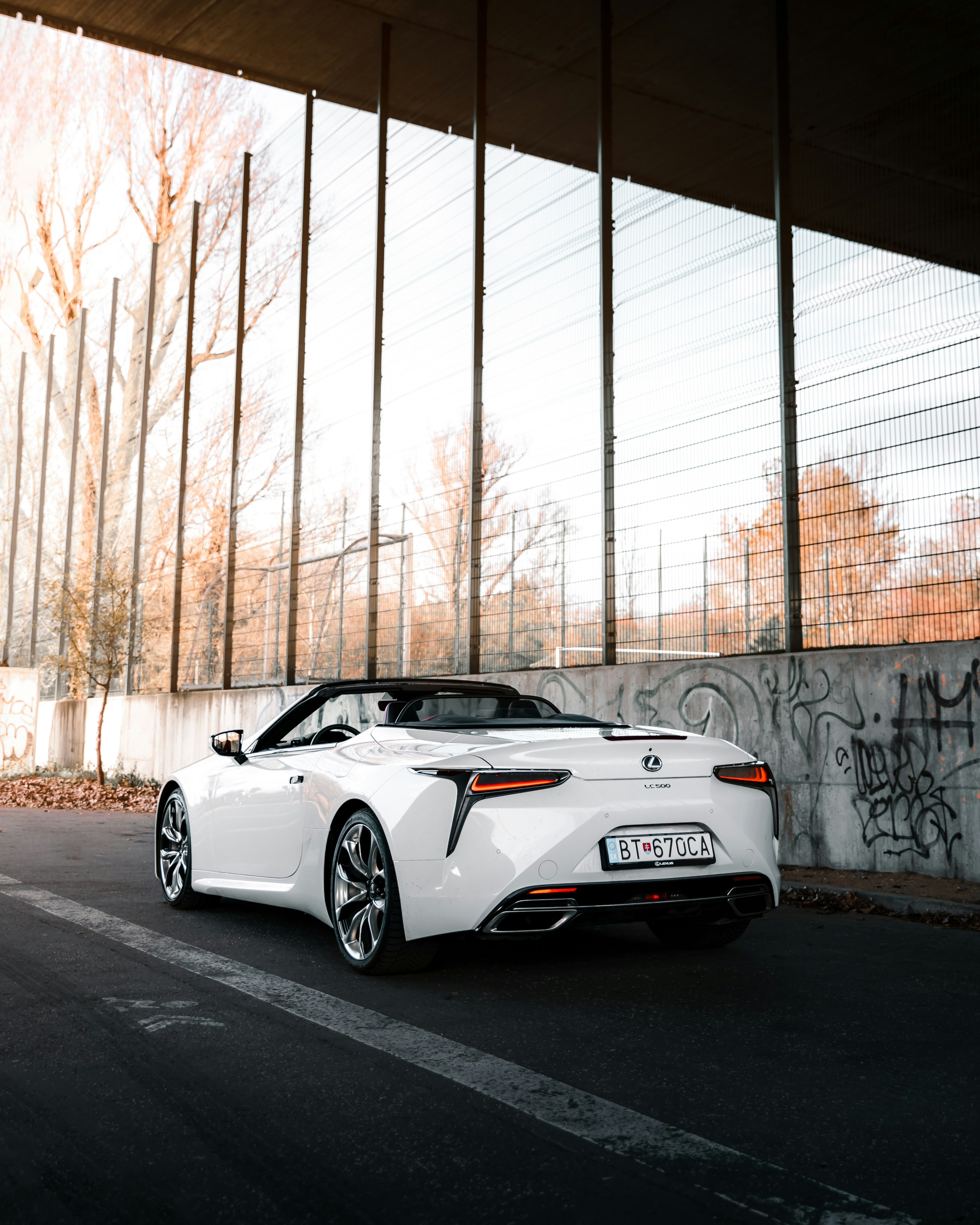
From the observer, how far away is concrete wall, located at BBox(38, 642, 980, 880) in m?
7.86

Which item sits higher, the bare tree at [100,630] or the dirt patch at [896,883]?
the bare tree at [100,630]

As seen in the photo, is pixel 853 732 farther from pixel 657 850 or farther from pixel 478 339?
pixel 478 339

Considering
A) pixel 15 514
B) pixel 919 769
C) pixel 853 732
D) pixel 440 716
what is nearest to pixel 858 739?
pixel 853 732

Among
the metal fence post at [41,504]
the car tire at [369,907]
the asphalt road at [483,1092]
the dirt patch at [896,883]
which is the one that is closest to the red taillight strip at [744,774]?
the asphalt road at [483,1092]

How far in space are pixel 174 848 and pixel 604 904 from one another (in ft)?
11.6

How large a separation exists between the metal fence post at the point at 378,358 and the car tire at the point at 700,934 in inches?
400

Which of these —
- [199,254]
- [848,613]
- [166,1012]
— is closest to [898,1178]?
[166,1012]

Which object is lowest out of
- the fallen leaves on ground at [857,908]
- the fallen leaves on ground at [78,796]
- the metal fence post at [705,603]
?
the fallen leaves on ground at [78,796]

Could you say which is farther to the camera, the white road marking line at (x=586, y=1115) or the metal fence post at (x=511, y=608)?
the metal fence post at (x=511, y=608)

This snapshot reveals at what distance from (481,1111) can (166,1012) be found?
5.37 ft

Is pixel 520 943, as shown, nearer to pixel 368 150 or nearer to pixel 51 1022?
pixel 51 1022

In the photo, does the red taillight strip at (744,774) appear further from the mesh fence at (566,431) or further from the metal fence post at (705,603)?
the metal fence post at (705,603)

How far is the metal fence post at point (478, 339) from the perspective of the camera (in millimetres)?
13539

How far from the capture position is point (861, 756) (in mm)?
8477
